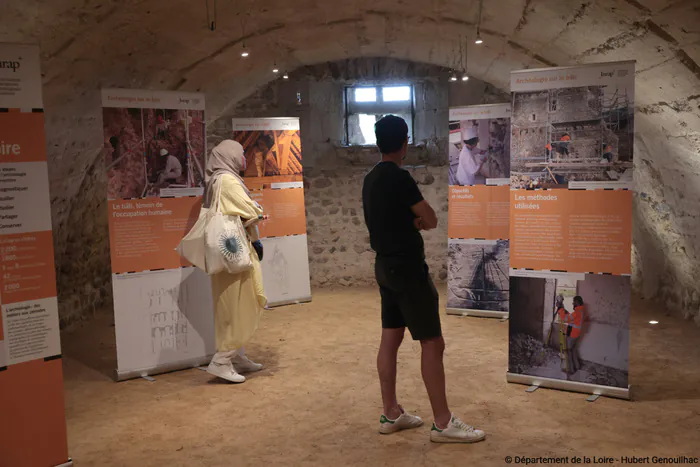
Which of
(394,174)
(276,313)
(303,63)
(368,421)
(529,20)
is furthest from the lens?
(303,63)

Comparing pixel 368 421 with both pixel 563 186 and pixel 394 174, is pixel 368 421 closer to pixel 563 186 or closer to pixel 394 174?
pixel 394 174

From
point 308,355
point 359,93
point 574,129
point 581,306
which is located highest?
point 359,93

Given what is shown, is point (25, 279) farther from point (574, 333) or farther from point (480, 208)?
point (480, 208)

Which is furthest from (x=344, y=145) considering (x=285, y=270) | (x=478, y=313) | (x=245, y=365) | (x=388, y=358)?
(x=388, y=358)

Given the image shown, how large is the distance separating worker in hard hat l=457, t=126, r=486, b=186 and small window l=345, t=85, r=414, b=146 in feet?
5.84

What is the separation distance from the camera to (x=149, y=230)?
430 cm

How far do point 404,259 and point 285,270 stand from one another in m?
3.82

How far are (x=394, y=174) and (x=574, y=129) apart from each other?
1.37 metres

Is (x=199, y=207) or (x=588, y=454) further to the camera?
(x=199, y=207)

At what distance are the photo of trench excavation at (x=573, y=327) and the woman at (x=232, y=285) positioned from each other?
5.73ft

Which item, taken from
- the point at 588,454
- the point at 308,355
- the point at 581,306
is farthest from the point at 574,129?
the point at 308,355

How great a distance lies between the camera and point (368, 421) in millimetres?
3471

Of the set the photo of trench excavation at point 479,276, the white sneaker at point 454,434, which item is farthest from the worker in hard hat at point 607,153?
the photo of trench excavation at point 479,276

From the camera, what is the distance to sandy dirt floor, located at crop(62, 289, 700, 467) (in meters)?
3.07
